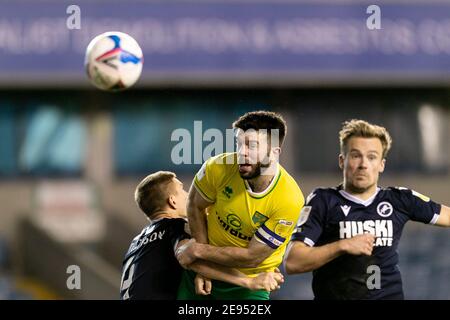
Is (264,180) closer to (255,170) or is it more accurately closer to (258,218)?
(255,170)

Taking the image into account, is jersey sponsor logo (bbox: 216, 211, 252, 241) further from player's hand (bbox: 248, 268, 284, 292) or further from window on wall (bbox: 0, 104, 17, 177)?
window on wall (bbox: 0, 104, 17, 177)

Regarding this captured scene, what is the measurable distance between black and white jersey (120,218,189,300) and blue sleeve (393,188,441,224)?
164 centimetres

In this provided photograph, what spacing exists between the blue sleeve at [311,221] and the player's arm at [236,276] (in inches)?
12.8

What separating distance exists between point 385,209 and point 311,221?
582 millimetres

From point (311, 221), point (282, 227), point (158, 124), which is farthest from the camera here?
point (158, 124)

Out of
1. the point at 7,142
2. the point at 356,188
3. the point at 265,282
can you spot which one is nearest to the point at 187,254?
the point at 265,282

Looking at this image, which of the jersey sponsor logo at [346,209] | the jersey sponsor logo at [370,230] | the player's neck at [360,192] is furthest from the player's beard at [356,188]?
the jersey sponsor logo at [370,230]

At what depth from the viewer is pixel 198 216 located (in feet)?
24.3

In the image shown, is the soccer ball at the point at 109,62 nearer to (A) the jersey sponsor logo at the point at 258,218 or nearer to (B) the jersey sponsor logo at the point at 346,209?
(A) the jersey sponsor logo at the point at 258,218

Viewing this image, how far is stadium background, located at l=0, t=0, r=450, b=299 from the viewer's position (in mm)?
19062

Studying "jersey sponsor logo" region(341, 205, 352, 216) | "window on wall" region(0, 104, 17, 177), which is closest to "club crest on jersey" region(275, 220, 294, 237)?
"jersey sponsor logo" region(341, 205, 352, 216)

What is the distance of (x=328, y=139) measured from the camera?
66.4 feet
